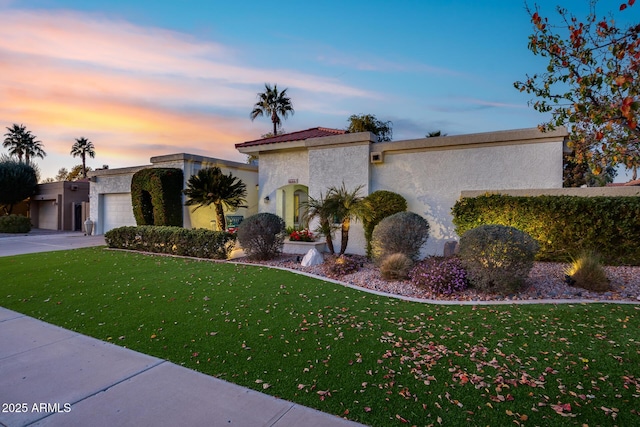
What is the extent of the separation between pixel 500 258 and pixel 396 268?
231 centimetres

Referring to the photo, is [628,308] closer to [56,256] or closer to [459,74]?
[459,74]

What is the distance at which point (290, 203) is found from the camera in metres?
16.9

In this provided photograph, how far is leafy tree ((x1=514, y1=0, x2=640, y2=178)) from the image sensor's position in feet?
11.9

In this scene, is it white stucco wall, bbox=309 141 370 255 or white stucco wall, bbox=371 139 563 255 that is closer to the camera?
white stucco wall, bbox=371 139 563 255

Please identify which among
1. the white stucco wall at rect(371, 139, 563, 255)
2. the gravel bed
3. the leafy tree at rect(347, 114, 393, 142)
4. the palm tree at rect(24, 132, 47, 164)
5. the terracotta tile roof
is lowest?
the gravel bed

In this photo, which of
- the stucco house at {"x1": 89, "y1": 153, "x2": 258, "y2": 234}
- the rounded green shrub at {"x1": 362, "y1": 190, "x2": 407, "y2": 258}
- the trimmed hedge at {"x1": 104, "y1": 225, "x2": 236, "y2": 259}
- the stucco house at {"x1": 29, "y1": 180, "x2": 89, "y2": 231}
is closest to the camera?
the rounded green shrub at {"x1": 362, "y1": 190, "x2": 407, "y2": 258}

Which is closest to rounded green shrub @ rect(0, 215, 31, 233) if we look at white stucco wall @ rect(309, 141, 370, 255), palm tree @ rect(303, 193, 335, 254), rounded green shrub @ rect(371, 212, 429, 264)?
white stucco wall @ rect(309, 141, 370, 255)

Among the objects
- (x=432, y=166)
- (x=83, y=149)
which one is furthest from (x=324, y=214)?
(x=83, y=149)

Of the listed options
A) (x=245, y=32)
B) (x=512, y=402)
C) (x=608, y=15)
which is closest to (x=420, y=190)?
(x=608, y=15)

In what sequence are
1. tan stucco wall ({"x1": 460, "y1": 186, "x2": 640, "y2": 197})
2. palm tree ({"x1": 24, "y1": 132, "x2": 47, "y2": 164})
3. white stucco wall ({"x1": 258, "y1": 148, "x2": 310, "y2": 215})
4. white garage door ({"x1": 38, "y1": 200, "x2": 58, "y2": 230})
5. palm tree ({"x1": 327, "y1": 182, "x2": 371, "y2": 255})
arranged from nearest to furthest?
tan stucco wall ({"x1": 460, "y1": 186, "x2": 640, "y2": 197}) < palm tree ({"x1": 327, "y1": 182, "x2": 371, "y2": 255}) < white stucco wall ({"x1": 258, "y1": 148, "x2": 310, "y2": 215}) < white garage door ({"x1": 38, "y1": 200, "x2": 58, "y2": 230}) < palm tree ({"x1": 24, "y1": 132, "x2": 47, "y2": 164})

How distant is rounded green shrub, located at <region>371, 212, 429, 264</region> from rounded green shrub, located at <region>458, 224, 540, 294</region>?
7.24ft

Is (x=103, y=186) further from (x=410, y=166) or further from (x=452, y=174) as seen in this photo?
(x=452, y=174)

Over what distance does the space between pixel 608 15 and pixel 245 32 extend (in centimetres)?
978

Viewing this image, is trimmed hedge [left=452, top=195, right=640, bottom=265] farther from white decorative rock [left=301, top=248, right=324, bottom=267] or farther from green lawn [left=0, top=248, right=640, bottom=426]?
white decorative rock [left=301, top=248, right=324, bottom=267]
